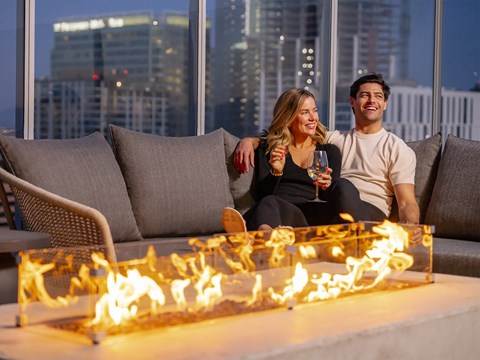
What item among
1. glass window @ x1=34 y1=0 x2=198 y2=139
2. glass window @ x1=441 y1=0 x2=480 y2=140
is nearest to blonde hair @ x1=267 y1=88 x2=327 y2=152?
glass window @ x1=34 y1=0 x2=198 y2=139

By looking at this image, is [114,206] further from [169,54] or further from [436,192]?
[169,54]

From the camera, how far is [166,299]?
85.3 inches

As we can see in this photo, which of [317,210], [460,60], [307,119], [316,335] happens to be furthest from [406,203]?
[460,60]

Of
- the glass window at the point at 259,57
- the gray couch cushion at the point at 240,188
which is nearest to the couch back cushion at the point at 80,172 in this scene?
the gray couch cushion at the point at 240,188

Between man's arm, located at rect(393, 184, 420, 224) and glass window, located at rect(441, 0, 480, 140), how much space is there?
116 inches

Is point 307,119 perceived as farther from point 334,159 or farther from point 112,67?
point 112,67

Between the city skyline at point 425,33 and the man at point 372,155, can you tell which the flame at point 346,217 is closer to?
the man at point 372,155

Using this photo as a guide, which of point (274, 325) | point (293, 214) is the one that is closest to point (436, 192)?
point (293, 214)

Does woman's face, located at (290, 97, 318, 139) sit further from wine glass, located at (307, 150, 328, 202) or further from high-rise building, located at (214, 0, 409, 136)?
high-rise building, located at (214, 0, 409, 136)

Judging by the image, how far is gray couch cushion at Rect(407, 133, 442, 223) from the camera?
4660 mm

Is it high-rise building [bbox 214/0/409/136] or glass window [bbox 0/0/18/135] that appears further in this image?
high-rise building [bbox 214/0/409/136]

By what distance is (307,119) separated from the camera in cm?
452

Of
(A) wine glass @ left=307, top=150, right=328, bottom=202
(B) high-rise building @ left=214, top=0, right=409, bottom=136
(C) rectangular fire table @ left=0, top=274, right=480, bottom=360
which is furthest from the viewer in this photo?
(B) high-rise building @ left=214, top=0, right=409, bottom=136

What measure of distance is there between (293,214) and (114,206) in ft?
2.69
